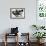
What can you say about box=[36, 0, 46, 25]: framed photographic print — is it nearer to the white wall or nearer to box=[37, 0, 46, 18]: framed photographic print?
box=[37, 0, 46, 18]: framed photographic print

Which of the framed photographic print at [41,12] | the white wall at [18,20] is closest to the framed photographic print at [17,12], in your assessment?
the white wall at [18,20]

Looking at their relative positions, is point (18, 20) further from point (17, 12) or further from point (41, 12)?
point (41, 12)

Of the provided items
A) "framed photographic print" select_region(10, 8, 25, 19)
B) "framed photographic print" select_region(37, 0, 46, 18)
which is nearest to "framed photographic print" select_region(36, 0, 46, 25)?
"framed photographic print" select_region(37, 0, 46, 18)

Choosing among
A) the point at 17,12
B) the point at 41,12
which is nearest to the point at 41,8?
the point at 41,12

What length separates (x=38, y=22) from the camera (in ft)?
23.5

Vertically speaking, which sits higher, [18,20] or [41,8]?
[41,8]

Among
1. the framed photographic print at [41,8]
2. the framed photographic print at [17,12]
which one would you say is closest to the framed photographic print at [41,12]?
the framed photographic print at [41,8]

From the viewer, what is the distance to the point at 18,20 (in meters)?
7.17

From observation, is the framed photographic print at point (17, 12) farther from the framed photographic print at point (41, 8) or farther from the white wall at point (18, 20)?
the framed photographic print at point (41, 8)

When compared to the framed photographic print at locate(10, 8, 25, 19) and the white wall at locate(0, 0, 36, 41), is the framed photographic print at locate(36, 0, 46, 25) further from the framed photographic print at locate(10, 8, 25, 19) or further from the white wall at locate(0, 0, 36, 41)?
the framed photographic print at locate(10, 8, 25, 19)

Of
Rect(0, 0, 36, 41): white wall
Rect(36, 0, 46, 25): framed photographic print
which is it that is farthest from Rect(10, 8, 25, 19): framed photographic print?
Rect(36, 0, 46, 25): framed photographic print

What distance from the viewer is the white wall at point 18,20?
23.3 ft

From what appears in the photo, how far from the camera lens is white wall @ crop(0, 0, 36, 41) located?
7102mm

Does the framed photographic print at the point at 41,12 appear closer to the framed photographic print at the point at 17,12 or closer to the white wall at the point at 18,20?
the white wall at the point at 18,20
